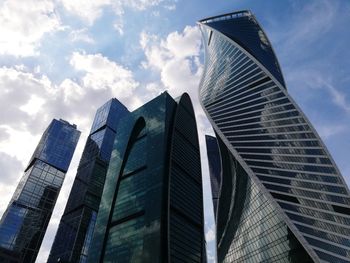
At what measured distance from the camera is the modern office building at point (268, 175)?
69562mm

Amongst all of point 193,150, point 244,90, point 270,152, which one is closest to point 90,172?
point 193,150

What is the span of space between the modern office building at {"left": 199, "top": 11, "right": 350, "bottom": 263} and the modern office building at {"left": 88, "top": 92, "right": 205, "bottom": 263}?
42.1 ft

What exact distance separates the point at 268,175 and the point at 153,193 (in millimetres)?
31619

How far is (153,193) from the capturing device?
94.4m

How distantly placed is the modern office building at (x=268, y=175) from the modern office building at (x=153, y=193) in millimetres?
12825

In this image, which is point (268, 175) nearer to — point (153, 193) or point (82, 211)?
point (153, 193)

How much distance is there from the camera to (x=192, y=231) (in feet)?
322

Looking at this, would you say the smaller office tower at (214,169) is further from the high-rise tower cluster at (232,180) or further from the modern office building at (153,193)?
the modern office building at (153,193)

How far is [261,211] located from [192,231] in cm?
2092

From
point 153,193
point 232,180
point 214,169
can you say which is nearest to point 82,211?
point 214,169

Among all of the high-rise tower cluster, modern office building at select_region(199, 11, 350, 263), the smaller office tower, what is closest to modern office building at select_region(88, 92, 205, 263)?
the high-rise tower cluster

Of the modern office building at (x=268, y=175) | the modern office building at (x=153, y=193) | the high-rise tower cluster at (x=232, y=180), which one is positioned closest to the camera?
the modern office building at (x=268, y=175)

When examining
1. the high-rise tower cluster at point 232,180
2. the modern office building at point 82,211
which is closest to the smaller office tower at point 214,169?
the high-rise tower cluster at point 232,180

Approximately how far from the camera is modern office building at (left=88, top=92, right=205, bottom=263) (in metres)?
87.2
